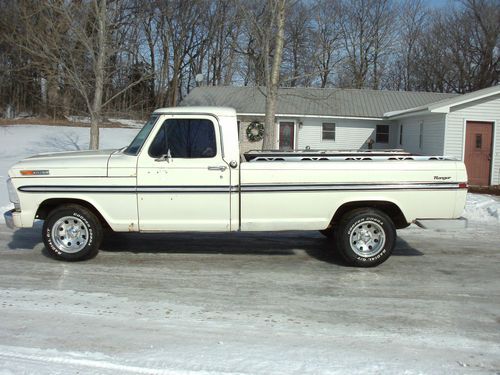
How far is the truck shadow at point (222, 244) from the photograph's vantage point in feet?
24.6

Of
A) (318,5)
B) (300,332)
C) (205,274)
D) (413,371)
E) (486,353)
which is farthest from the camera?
(318,5)

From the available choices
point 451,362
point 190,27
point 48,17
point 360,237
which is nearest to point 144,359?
point 451,362

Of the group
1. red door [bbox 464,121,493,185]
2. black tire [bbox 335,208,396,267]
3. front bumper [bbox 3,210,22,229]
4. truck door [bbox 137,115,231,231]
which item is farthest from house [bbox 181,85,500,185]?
front bumper [bbox 3,210,22,229]

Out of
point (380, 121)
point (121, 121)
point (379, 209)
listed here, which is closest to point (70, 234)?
point (379, 209)

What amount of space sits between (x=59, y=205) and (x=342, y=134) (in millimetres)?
21295

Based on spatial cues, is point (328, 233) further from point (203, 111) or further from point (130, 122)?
point (130, 122)

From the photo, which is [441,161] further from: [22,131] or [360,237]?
[22,131]

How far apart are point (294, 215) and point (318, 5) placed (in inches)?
529

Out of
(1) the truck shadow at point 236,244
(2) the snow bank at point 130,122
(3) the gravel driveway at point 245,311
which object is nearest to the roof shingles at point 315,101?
(2) the snow bank at point 130,122

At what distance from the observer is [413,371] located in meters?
3.80

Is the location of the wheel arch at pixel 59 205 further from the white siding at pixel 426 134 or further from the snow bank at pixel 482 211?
the white siding at pixel 426 134

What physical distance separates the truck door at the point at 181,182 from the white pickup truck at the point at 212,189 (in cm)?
1

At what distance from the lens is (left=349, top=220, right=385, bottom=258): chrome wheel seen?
6641 mm

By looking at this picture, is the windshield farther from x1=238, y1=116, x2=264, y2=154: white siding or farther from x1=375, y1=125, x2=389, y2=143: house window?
x1=375, y1=125, x2=389, y2=143: house window
